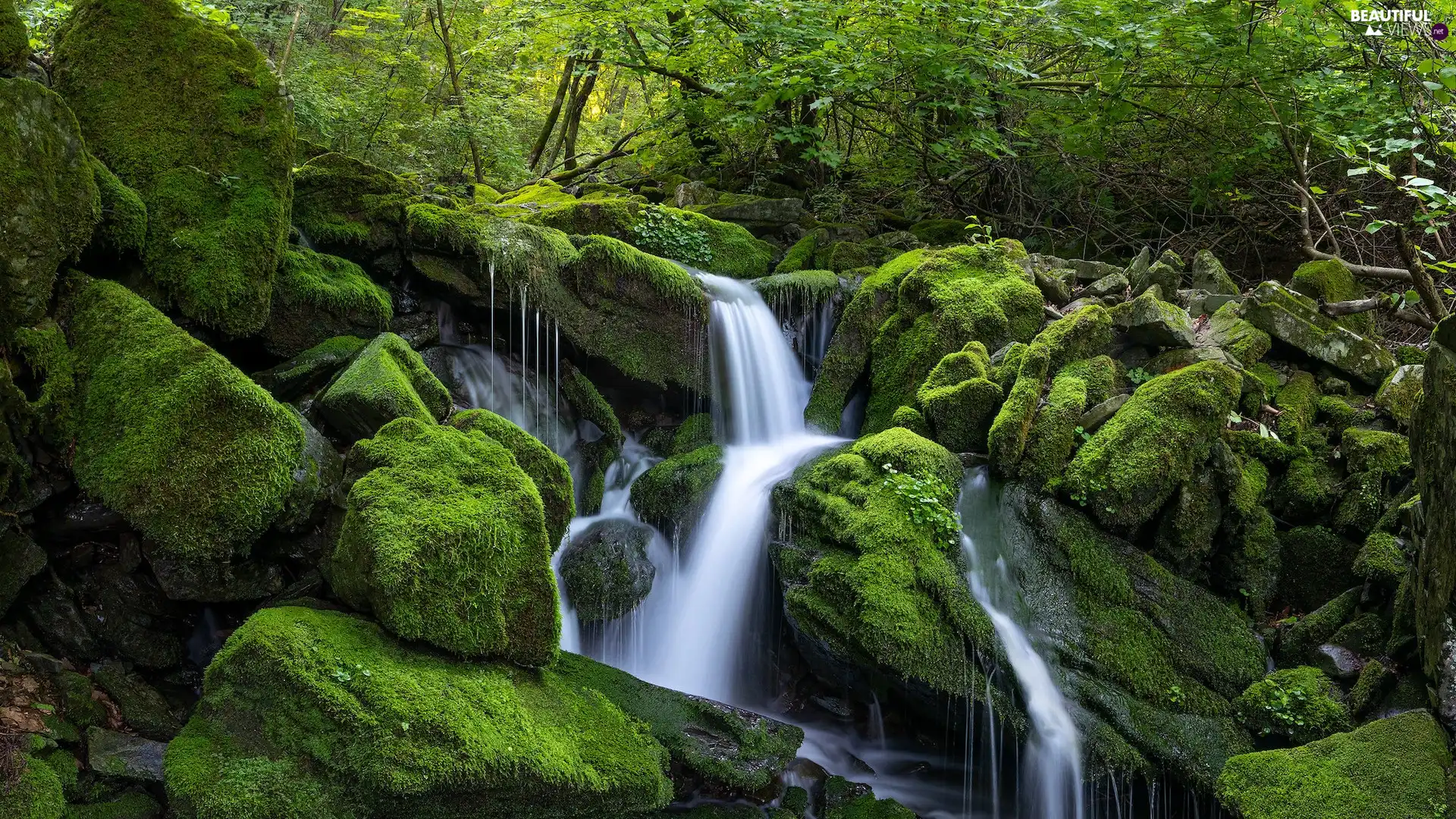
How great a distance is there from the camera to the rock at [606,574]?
6512 mm

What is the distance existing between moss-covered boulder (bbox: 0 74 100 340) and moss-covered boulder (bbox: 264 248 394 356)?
1.50 m

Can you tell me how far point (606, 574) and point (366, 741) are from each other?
279cm

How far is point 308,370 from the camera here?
6199 mm

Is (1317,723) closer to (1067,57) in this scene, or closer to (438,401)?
(438,401)

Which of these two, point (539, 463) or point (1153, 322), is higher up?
point (1153, 322)

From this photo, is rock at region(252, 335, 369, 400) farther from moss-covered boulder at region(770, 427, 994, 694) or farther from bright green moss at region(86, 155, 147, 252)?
moss-covered boulder at region(770, 427, 994, 694)

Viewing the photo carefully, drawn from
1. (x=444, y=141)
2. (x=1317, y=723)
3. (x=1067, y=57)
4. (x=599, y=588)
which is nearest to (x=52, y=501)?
(x=599, y=588)

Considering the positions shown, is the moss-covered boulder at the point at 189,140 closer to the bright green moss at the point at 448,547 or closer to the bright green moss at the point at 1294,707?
the bright green moss at the point at 448,547

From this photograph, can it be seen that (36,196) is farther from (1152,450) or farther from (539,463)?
(1152,450)

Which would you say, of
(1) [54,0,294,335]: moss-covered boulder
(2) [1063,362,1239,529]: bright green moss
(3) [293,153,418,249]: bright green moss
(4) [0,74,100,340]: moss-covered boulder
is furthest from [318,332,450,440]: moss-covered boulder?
(2) [1063,362,1239,529]: bright green moss

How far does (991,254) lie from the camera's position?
344 inches

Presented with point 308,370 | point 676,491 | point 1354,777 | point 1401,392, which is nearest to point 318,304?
point 308,370

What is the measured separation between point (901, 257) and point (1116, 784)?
5.66m

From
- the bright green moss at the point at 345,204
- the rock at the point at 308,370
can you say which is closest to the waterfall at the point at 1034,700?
the rock at the point at 308,370
